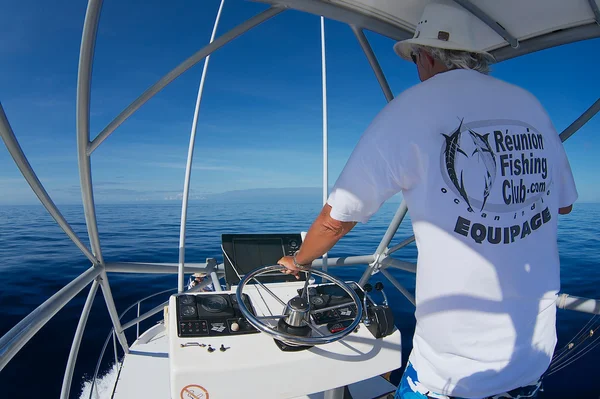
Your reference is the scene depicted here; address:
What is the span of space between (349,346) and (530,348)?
1.64 feet

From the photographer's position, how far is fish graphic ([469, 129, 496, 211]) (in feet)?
2.60

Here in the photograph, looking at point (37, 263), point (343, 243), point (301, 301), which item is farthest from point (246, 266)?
point (343, 243)

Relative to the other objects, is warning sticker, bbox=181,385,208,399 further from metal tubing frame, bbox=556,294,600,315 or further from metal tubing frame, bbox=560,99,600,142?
metal tubing frame, bbox=560,99,600,142

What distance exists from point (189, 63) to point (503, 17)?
1.87 meters

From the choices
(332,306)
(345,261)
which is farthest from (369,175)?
(345,261)

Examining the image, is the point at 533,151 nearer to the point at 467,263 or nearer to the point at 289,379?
the point at 467,263

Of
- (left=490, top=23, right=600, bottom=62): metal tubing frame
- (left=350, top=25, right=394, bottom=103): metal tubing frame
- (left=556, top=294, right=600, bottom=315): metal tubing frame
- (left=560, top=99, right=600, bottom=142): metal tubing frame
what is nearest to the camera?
(left=556, top=294, right=600, bottom=315): metal tubing frame

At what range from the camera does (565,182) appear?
3.54ft

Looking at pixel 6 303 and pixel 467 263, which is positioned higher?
pixel 467 263

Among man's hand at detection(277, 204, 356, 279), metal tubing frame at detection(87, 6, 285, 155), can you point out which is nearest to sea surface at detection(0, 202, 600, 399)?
metal tubing frame at detection(87, 6, 285, 155)

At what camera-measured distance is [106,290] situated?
2.06 meters

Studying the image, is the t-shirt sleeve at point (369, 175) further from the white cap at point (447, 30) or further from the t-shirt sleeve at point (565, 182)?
the t-shirt sleeve at point (565, 182)

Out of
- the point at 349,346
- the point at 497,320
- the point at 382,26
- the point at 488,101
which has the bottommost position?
the point at 349,346

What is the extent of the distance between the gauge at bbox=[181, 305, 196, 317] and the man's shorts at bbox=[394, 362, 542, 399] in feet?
2.26
